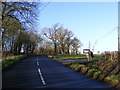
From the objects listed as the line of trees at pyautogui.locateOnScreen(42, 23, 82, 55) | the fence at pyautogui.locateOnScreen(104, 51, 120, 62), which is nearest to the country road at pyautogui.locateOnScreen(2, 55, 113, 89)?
the fence at pyautogui.locateOnScreen(104, 51, 120, 62)

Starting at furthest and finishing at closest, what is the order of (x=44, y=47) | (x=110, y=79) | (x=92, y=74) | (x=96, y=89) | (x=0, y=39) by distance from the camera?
(x=44, y=47), (x=0, y=39), (x=92, y=74), (x=110, y=79), (x=96, y=89)

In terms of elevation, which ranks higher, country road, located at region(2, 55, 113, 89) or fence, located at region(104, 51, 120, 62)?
fence, located at region(104, 51, 120, 62)

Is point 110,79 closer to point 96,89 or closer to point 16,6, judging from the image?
point 96,89

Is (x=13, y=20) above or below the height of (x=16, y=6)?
below

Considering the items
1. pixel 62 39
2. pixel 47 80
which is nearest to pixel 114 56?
pixel 47 80

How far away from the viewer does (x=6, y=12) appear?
26.8m

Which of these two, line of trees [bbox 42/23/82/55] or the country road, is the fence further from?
line of trees [bbox 42/23/82/55]

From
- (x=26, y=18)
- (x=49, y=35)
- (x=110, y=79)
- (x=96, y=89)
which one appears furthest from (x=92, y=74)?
(x=49, y=35)

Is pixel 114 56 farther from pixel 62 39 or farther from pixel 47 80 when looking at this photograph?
pixel 62 39

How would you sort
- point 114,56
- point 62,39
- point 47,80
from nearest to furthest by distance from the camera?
point 47,80 → point 114,56 → point 62,39

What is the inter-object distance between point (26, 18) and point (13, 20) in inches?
99.7

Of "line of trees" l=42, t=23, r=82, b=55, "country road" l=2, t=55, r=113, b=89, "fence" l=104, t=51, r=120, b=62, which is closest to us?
"country road" l=2, t=55, r=113, b=89

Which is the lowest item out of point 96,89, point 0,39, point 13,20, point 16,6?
point 96,89

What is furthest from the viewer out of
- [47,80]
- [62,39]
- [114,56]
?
[62,39]
